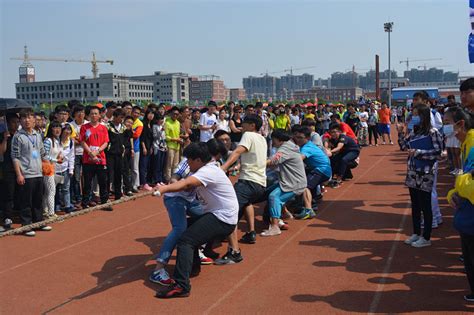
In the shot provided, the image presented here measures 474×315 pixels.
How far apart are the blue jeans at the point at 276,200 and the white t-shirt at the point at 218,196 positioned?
1.69 metres

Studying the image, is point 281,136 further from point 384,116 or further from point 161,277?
point 384,116

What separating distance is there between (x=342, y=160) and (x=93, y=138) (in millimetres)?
5303

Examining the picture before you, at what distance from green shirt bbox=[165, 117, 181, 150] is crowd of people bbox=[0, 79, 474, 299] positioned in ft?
0.08

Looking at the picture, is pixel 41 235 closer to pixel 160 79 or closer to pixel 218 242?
pixel 218 242

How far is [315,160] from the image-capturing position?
8414 mm

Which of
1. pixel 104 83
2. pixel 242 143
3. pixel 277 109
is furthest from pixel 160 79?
pixel 242 143

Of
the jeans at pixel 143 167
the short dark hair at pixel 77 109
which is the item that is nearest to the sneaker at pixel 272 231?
the short dark hair at pixel 77 109

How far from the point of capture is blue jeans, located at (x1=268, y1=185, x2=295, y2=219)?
22.5 feet

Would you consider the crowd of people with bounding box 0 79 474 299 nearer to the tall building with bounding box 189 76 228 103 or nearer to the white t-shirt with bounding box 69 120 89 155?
the white t-shirt with bounding box 69 120 89 155

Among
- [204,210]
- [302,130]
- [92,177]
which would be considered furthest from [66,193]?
[302,130]

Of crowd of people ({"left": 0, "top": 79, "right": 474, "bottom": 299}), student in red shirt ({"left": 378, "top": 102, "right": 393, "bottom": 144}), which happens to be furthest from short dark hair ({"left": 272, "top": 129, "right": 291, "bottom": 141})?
student in red shirt ({"left": 378, "top": 102, "right": 393, "bottom": 144})

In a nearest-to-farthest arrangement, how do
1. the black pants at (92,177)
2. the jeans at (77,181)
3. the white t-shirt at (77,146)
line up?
the black pants at (92,177), the white t-shirt at (77,146), the jeans at (77,181)

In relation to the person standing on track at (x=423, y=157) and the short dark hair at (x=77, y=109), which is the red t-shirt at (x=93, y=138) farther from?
the person standing on track at (x=423, y=157)

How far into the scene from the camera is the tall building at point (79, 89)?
404 ft
